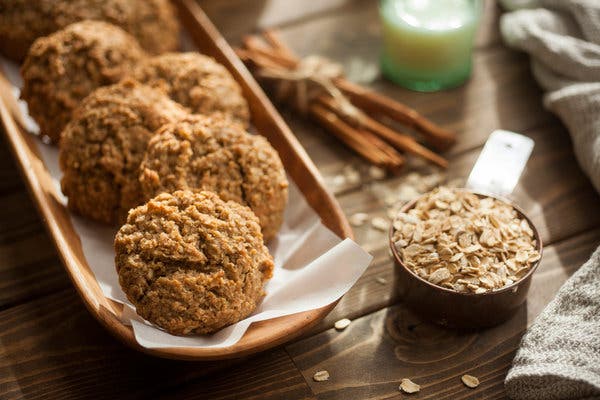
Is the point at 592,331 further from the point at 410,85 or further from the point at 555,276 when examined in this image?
the point at 410,85

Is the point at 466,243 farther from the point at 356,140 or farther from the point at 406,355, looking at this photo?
the point at 356,140

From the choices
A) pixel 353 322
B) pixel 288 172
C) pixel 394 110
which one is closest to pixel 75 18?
pixel 288 172

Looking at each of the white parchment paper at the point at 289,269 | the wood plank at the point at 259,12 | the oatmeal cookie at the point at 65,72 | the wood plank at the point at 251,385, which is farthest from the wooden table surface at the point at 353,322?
the wood plank at the point at 259,12

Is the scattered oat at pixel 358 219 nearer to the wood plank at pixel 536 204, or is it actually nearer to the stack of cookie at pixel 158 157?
the wood plank at pixel 536 204

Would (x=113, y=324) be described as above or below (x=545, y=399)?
above

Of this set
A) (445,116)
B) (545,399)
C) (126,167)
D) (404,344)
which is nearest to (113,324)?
(126,167)

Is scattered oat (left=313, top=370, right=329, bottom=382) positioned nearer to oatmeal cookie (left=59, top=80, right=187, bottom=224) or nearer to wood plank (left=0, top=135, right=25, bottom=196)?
oatmeal cookie (left=59, top=80, right=187, bottom=224)

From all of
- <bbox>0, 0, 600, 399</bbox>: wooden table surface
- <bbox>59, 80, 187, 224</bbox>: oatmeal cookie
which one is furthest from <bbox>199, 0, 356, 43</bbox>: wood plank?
<bbox>59, 80, 187, 224</bbox>: oatmeal cookie
